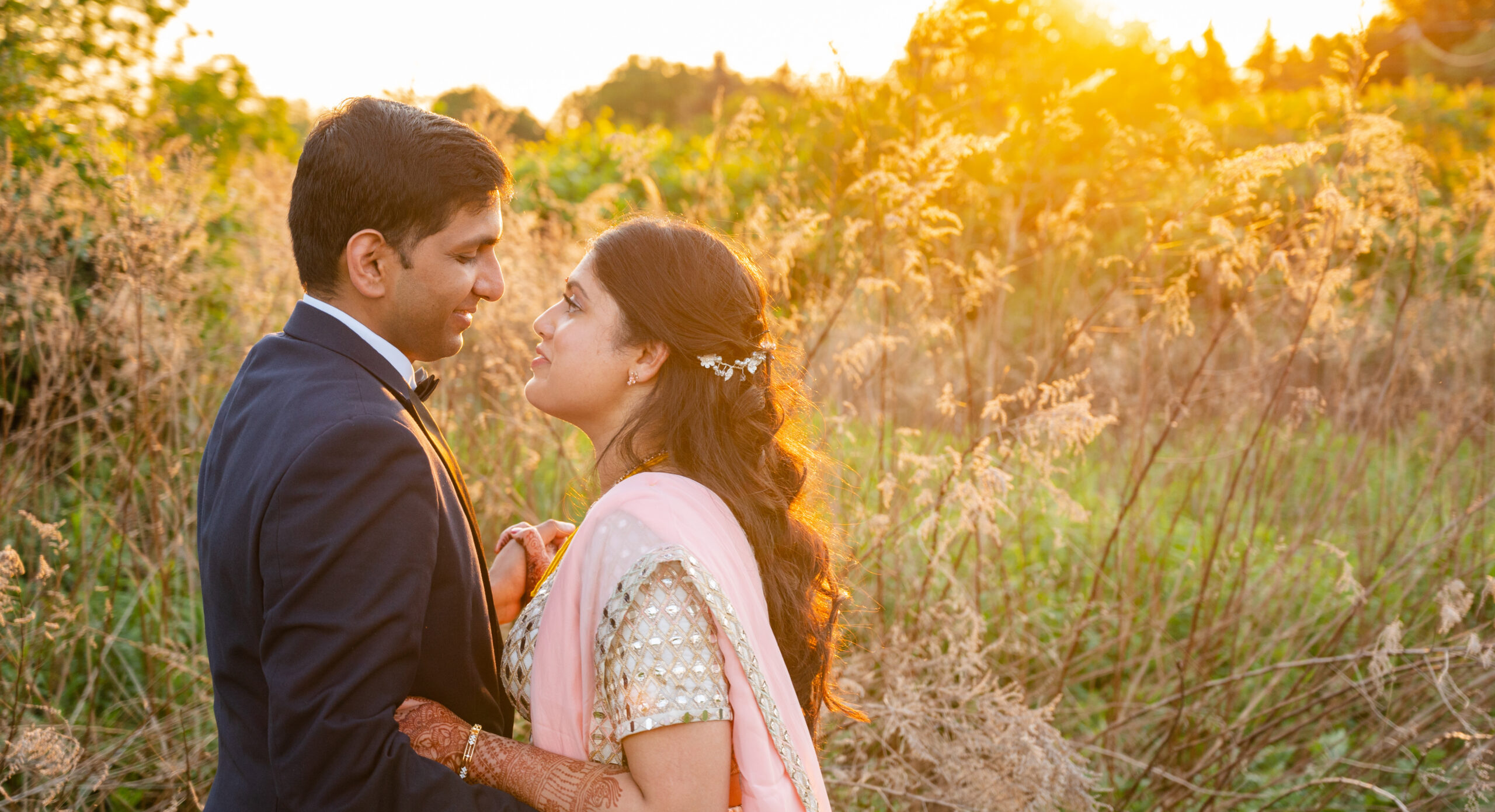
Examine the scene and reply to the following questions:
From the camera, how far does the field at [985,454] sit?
9.57 feet

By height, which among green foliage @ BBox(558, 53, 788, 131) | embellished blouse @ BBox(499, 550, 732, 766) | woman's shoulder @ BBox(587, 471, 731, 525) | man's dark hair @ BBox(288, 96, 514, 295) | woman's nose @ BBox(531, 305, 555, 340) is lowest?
embellished blouse @ BBox(499, 550, 732, 766)

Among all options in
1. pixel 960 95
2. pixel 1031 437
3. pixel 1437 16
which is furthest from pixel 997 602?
pixel 1437 16

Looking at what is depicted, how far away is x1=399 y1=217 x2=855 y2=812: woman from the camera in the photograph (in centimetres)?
155

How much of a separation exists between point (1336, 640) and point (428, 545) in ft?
11.6

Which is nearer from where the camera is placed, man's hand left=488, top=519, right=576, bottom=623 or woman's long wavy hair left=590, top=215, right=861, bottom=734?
woman's long wavy hair left=590, top=215, right=861, bottom=734

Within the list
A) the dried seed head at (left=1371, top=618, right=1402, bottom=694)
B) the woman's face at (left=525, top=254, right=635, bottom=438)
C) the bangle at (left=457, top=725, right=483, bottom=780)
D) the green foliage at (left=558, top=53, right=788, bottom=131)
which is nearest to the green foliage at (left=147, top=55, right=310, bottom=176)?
the woman's face at (left=525, top=254, right=635, bottom=438)

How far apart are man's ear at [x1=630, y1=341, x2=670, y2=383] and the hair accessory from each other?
8cm

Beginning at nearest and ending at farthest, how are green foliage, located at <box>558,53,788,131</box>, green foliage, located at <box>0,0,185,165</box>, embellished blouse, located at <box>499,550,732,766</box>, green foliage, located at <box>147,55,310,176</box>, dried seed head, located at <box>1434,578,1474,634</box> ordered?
embellished blouse, located at <box>499,550,732,766</box>, dried seed head, located at <box>1434,578,1474,634</box>, green foliage, located at <box>0,0,185,165</box>, green foliage, located at <box>147,55,310,176</box>, green foliage, located at <box>558,53,788,131</box>

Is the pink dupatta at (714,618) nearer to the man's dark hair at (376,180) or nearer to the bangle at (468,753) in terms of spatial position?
the bangle at (468,753)

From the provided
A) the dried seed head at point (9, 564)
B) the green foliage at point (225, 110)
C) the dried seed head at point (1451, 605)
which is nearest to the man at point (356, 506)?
the dried seed head at point (9, 564)

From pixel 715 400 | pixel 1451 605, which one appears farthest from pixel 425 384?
pixel 1451 605

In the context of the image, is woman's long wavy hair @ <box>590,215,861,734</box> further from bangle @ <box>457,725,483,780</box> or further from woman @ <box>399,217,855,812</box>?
bangle @ <box>457,725,483,780</box>

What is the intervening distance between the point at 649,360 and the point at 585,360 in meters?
0.13

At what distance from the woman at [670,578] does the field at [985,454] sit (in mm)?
510
